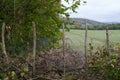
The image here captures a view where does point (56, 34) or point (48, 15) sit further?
point (56, 34)

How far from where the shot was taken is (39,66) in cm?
760

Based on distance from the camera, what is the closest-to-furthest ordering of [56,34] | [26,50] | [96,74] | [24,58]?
[96,74] < [24,58] < [26,50] < [56,34]

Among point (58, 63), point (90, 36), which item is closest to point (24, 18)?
point (90, 36)

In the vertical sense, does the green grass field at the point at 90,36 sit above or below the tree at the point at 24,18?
below

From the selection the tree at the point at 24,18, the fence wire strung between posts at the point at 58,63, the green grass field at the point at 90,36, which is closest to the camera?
the fence wire strung between posts at the point at 58,63

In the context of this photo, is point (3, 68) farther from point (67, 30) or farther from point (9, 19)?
point (67, 30)

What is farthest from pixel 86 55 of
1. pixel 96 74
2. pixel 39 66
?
pixel 39 66

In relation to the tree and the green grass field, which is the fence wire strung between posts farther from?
the green grass field

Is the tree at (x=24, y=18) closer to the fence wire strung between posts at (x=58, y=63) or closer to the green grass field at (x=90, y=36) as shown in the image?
the green grass field at (x=90, y=36)

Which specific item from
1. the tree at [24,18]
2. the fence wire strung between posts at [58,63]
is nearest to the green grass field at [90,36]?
the tree at [24,18]

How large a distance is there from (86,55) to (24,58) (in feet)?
4.32

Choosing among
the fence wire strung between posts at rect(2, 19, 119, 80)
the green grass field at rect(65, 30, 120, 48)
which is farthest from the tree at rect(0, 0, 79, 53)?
the fence wire strung between posts at rect(2, 19, 119, 80)

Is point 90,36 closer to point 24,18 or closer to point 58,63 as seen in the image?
point 24,18

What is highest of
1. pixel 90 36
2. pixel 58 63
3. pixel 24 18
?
pixel 24 18
